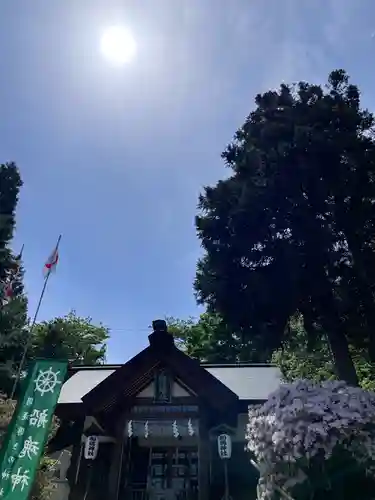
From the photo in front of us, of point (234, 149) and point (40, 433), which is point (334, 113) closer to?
point (234, 149)

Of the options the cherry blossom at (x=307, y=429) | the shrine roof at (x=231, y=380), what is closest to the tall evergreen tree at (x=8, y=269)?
the shrine roof at (x=231, y=380)

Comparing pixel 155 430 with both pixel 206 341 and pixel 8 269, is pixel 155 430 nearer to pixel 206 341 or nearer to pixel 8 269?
pixel 8 269

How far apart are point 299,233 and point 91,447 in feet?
25.4

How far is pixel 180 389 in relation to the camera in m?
12.0

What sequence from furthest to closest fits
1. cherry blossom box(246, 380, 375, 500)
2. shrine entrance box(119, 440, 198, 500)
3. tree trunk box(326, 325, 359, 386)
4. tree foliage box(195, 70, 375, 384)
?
shrine entrance box(119, 440, 198, 500) < tree foliage box(195, 70, 375, 384) < tree trunk box(326, 325, 359, 386) < cherry blossom box(246, 380, 375, 500)

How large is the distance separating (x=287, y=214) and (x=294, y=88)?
4022mm

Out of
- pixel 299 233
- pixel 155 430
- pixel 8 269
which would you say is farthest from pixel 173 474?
pixel 8 269

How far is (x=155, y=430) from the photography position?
1210 centimetres

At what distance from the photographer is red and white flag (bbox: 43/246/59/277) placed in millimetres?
10418

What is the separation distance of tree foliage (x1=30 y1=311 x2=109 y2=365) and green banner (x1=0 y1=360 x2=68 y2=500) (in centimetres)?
1899

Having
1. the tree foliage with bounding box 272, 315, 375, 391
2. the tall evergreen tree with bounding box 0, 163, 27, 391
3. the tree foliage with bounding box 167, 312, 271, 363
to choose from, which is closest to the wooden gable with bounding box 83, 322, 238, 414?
the tree foliage with bounding box 272, 315, 375, 391

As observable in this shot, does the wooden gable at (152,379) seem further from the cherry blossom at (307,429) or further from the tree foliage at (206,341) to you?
the tree foliage at (206,341)

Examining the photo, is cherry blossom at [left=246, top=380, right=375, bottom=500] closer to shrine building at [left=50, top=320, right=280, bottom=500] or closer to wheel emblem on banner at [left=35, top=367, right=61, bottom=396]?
wheel emblem on banner at [left=35, top=367, right=61, bottom=396]

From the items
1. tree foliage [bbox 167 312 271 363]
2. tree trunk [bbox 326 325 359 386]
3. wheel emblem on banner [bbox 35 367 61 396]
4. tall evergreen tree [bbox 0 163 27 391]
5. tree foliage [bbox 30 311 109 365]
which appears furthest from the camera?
tree foliage [bbox 30 311 109 365]
